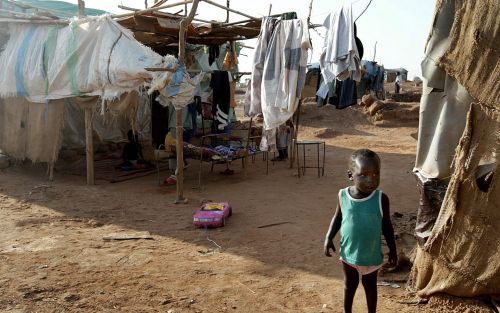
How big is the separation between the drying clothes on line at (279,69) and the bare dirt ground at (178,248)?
4.97 ft

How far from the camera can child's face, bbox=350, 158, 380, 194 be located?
269cm

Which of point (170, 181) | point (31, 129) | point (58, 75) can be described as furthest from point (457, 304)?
point (31, 129)

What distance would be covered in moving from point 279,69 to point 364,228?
4367 millimetres

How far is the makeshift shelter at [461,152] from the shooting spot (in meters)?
3.08

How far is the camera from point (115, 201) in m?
7.34

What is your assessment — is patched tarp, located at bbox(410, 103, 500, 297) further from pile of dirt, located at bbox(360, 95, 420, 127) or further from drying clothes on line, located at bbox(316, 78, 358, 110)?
pile of dirt, located at bbox(360, 95, 420, 127)

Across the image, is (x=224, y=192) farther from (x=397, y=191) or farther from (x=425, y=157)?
(x=425, y=157)

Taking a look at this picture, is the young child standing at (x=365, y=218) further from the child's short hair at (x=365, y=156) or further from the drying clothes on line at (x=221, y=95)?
the drying clothes on line at (x=221, y=95)

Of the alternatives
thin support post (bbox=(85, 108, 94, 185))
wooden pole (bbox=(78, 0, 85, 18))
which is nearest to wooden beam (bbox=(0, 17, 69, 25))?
wooden pole (bbox=(78, 0, 85, 18))

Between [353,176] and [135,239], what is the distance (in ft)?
11.3

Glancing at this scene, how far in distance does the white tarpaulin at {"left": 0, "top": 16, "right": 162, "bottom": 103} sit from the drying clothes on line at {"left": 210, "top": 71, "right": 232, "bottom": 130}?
2.05m

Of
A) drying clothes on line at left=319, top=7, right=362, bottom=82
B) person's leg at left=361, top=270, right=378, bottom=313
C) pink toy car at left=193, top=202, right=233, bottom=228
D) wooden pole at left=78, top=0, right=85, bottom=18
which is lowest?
pink toy car at left=193, top=202, right=233, bottom=228

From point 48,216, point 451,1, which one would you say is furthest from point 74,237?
point 451,1

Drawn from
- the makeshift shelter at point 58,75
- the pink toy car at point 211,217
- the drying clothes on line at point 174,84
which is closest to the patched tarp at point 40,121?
the makeshift shelter at point 58,75
